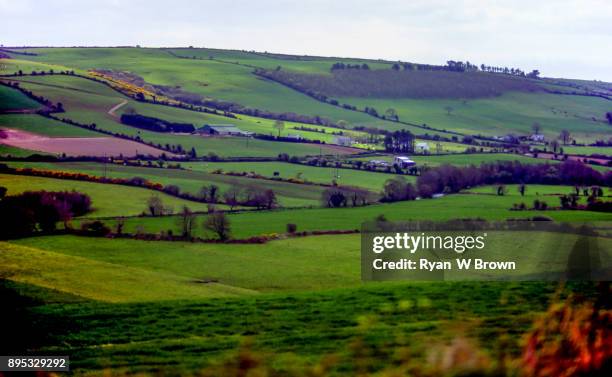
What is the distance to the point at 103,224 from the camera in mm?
41531

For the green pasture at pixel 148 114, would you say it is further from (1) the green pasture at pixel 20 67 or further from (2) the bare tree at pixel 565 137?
(2) the bare tree at pixel 565 137

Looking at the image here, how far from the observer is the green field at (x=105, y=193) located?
1941 inches

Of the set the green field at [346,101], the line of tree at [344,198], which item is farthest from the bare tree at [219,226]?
the green field at [346,101]

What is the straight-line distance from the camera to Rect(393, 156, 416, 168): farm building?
7843cm

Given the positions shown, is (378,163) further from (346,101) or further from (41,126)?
(346,101)

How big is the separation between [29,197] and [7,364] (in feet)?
101

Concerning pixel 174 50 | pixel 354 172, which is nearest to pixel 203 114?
pixel 354 172

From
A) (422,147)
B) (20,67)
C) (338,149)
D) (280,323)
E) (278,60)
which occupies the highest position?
(278,60)

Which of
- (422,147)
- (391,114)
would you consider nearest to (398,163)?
(422,147)

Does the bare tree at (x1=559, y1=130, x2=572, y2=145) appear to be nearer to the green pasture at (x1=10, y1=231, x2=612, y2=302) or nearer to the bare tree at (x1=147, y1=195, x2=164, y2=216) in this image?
the bare tree at (x1=147, y1=195, x2=164, y2=216)

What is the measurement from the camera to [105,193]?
54.1 meters

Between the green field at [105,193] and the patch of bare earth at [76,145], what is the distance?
15.6m

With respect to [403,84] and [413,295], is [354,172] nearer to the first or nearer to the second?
[413,295]

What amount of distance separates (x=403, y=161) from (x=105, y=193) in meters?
34.8
